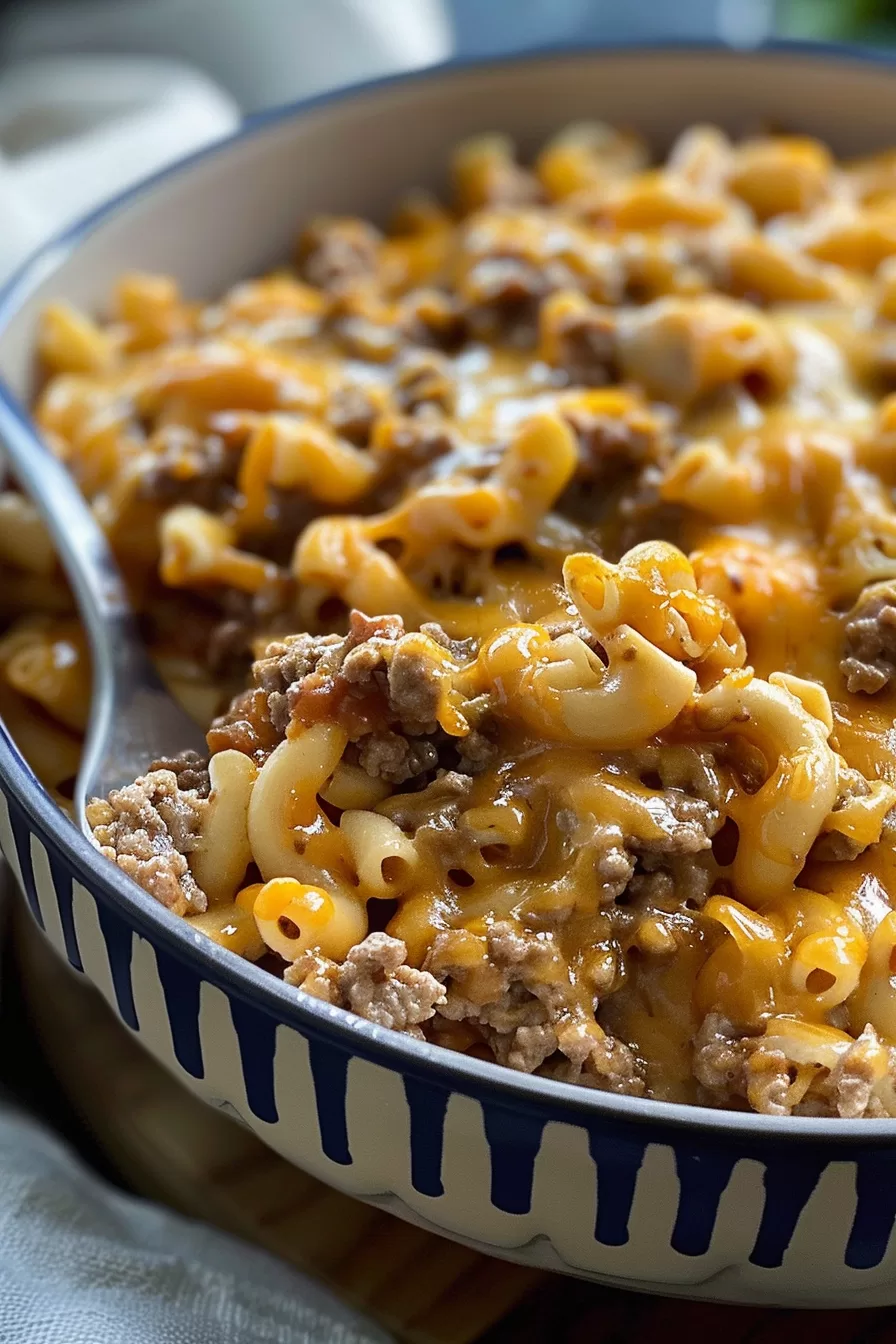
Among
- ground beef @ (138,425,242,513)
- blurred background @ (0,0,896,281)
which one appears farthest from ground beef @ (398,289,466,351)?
blurred background @ (0,0,896,281)

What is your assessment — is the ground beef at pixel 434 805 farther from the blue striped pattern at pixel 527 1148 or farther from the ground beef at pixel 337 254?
the ground beef at pixel 337 254

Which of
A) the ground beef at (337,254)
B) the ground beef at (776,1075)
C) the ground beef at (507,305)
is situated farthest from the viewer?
the ground beef at (337,254)

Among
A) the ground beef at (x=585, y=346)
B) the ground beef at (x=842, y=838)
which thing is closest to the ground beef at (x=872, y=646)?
the ground beef at (x=842, y=838)

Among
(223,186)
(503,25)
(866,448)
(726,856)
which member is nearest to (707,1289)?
(726,856)

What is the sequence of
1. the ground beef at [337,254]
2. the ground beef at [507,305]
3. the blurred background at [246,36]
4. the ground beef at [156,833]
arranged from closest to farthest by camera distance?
the ground beef at [156,833] < the ground beef at [507,305] < the ground beef at [337,254] < the blurred background at [246,36]

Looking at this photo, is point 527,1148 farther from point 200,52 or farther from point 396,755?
point 200,52

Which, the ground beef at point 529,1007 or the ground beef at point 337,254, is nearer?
the ground beef at point 529,1007

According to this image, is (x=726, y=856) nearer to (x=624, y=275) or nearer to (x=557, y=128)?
(x=624, y=275)
